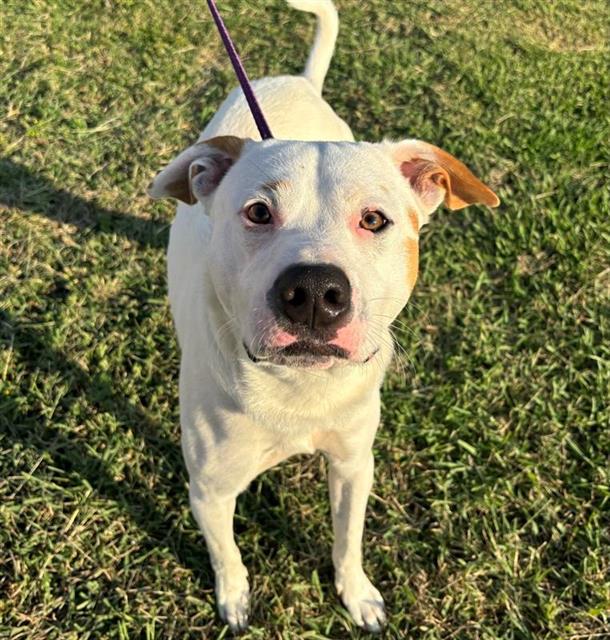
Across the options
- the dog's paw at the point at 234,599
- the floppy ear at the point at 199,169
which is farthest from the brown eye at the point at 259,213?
the dog's paw at the point at 234,599

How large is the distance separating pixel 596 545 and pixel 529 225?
7.27ft

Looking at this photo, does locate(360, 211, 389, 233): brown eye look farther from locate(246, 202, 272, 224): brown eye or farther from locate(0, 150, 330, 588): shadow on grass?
locate(0, 150, 330, 588): shadow on grass

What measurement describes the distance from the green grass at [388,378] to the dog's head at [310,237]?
1.62 metres

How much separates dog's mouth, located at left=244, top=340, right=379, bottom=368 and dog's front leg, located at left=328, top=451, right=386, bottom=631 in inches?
32.8

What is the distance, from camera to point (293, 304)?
6.51 feet

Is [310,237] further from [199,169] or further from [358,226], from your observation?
[199,169]

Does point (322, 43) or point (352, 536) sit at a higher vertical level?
point (322, 43)

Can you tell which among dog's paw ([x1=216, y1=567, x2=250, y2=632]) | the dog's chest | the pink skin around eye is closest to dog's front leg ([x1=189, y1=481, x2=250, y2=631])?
dog's paw ([x1=216, y1=567, x2=250, y2=632])

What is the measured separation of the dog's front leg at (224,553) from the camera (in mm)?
2881

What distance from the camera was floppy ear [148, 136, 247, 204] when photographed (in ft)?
8.48

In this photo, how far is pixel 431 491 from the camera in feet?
12.4

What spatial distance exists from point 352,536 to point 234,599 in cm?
64

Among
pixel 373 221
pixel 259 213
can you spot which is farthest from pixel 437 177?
pixel 259 213

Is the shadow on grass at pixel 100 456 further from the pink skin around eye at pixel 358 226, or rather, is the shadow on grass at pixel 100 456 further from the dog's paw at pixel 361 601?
the pink skin around eye at pixel 358 226
